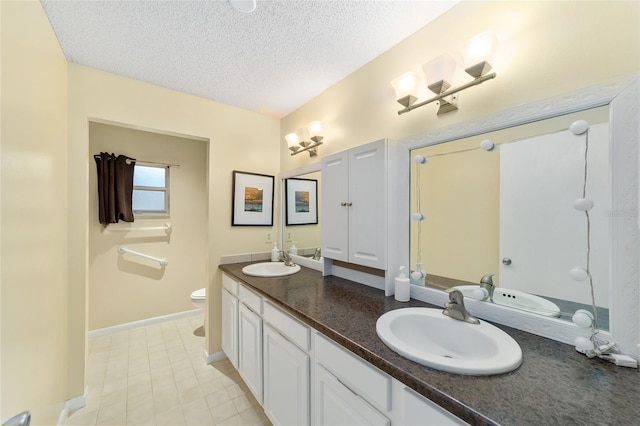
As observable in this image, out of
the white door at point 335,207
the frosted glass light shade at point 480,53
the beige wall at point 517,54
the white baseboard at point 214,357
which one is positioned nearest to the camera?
A: the beige wall at point 517,54

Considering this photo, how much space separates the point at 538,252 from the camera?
103cm

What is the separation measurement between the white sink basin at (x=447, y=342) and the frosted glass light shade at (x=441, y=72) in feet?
3.59

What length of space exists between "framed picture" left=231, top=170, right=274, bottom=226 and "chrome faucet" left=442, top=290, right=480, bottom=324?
190cm

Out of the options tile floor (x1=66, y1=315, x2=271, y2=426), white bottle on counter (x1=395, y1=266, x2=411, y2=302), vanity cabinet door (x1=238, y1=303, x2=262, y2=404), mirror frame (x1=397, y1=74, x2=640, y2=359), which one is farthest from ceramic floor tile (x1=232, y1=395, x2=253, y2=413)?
mirror frame (x1=397, y1=74, x2=640, y2=359)

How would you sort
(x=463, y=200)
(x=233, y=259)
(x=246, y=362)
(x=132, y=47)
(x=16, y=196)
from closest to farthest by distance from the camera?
1. (x=16, y=196)
2. (x=463, y=200)
3. (x=132, y=47)
4. (x=246, y=362)
5. (x=233, y=259)

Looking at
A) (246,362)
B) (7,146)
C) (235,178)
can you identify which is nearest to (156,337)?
(246,362)

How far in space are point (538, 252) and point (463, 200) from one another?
1.23 feet

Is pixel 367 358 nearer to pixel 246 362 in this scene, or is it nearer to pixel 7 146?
pixel 246 362

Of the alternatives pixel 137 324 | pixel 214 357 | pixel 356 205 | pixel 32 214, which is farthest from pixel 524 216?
pixel 137 324

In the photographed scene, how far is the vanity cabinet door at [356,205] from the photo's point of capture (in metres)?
1.48

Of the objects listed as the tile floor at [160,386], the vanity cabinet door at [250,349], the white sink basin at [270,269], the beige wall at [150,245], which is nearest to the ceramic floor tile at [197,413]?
the tile floor at [160,386]

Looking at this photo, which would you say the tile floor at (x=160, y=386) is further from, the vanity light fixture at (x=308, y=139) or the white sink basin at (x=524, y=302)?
the vanity light fixture at (x=308, y=139)

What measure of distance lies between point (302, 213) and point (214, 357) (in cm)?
154

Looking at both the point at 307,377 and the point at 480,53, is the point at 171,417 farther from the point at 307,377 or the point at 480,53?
the point at 480,53
